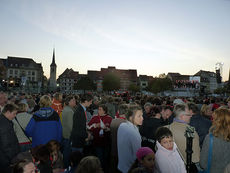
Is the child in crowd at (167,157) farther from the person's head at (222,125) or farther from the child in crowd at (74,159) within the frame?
the child in crowd at (74,159)

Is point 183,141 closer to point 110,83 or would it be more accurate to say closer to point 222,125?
point 222,125

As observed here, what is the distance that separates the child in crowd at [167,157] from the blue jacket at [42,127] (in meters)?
2.55

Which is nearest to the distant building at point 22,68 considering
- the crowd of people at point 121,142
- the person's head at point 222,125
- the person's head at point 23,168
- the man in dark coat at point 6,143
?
the crowd of people at point 121,142

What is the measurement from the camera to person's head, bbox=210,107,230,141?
2.78 m

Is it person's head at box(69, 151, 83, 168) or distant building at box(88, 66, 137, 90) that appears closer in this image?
person's head at box(69, 151, 83, 168)

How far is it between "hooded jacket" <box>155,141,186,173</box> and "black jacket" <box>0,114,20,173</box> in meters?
2.93

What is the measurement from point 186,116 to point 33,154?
9.43ft

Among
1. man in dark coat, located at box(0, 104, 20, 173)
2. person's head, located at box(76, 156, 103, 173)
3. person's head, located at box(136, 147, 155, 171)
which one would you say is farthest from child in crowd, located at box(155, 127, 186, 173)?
man in dark coat, located at box(0, 104, 20, 173)

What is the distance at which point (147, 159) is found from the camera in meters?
2.86

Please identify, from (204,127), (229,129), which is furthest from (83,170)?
(204,127)

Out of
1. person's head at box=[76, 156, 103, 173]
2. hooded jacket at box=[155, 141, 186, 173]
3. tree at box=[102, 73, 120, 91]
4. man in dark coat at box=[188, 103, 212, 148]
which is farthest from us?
tree at box=[102, 73, 120, 91]

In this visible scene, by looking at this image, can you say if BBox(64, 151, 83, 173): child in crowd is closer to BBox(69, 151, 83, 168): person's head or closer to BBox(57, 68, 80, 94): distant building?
BBox(69, 151, 83, 168): person's head

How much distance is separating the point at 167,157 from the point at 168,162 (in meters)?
0.07

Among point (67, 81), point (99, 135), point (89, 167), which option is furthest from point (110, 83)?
point (89, 167)
